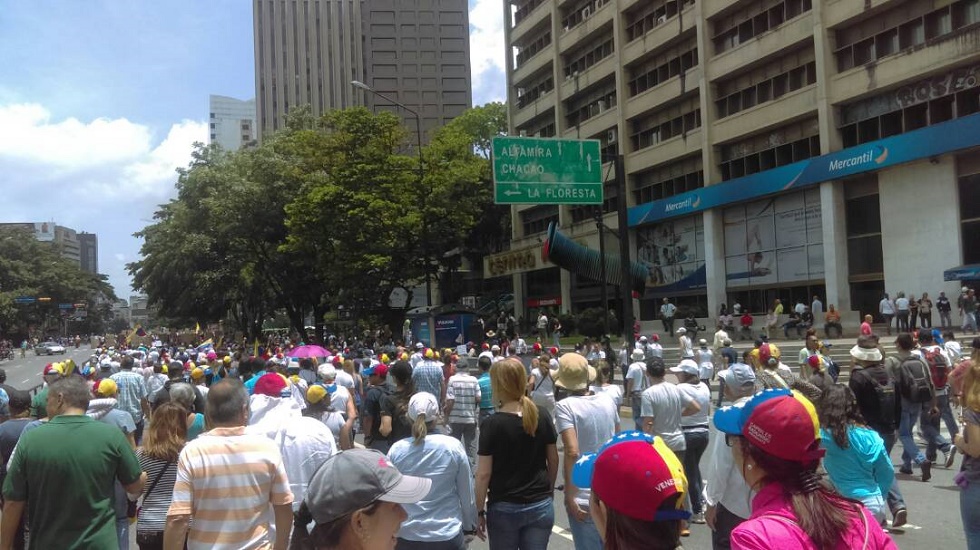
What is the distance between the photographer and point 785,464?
238 centimetres

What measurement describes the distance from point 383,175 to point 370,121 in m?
2.85

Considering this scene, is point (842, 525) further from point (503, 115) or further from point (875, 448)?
point (503, 115)

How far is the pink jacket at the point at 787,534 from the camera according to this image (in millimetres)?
2150

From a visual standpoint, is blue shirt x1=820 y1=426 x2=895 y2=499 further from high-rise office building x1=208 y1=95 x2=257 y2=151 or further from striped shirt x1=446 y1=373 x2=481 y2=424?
high-rise office building x1=208 y1=95 x2=257 y2=151

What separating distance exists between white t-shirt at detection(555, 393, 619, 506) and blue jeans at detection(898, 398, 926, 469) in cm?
614

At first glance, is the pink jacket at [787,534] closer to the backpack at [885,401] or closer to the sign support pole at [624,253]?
the backpack at [885,401]

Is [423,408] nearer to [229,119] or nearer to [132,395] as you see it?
[132,395]

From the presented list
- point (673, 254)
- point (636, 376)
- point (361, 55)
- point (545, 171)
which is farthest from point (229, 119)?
point (636, 376)

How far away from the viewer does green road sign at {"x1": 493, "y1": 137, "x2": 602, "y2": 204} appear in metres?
21.0

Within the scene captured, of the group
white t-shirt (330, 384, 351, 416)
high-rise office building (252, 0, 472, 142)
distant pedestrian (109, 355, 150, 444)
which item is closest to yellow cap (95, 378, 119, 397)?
white t-shirt (330, 384, 351, 416)

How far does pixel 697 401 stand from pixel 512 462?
342 cm

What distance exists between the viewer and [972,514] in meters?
4.76

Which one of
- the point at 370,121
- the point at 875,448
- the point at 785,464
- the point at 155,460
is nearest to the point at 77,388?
the point at 155,460

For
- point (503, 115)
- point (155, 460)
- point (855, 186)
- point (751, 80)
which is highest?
point (503, 115)
